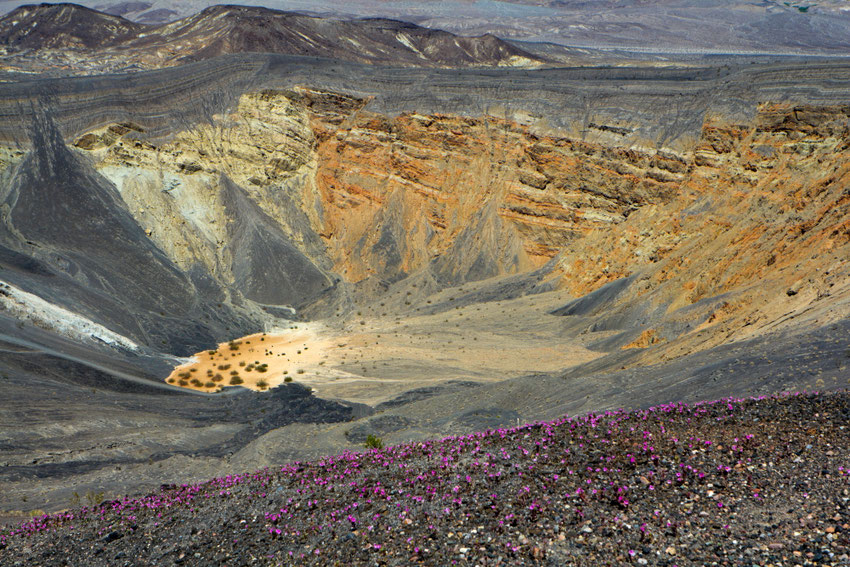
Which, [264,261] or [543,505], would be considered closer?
[543,505]

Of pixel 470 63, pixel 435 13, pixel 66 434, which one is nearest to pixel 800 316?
pixel 66 434

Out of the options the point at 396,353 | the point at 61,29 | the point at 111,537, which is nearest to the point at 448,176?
the point at 396,353

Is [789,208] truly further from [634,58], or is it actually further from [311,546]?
[634,58]

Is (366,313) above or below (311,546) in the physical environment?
below

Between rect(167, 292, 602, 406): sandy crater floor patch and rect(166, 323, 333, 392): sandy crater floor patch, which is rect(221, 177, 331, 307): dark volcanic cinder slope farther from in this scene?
rect(166, 323, 333, 392): sandy crater floor patch

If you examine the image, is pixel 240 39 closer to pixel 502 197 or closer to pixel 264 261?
pixel 264 261

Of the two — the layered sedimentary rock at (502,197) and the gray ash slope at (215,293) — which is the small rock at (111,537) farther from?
the layered sedimentary rock at (502,197)
